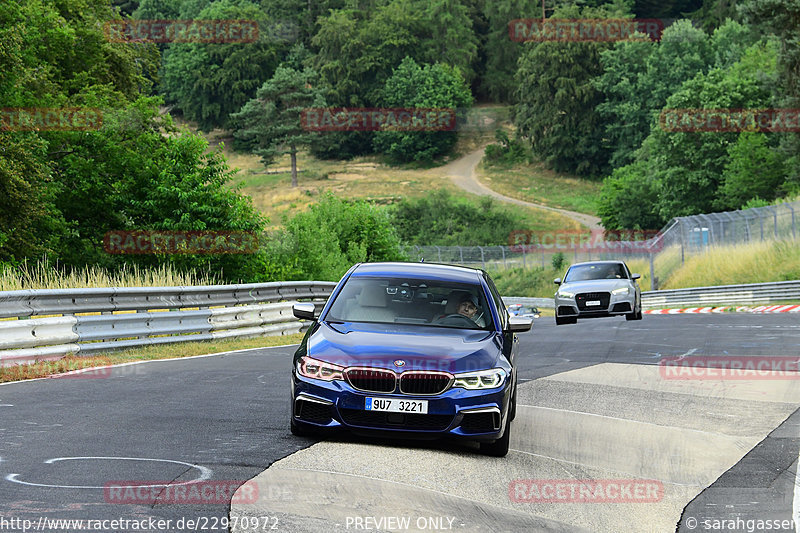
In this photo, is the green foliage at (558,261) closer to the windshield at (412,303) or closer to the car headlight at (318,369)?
the windshield at (412,303)

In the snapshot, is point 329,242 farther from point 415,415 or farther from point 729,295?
point 415,415

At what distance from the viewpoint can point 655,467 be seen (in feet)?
28.2

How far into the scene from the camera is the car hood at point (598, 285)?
2678 centimetres

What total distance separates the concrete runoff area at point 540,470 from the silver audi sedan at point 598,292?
46.5 ft

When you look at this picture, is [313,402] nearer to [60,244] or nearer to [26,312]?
[26,312]

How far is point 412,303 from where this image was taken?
970cm

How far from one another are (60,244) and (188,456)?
30.0 m

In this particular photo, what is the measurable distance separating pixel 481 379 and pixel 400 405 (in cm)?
67

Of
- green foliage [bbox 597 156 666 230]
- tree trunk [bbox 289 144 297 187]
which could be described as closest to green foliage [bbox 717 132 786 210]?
green foliage [bbox 597 156 666 230]

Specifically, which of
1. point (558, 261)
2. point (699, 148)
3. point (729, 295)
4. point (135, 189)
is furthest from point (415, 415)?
point (699, 148)

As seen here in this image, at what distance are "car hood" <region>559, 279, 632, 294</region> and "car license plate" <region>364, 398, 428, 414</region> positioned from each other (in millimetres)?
19113

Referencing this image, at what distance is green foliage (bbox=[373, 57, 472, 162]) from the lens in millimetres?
134000

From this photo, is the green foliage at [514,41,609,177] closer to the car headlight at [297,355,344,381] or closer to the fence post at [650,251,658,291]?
the fence post at [650,251,658,291]

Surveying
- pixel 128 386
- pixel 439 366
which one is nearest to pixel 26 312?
pixel 128 386
